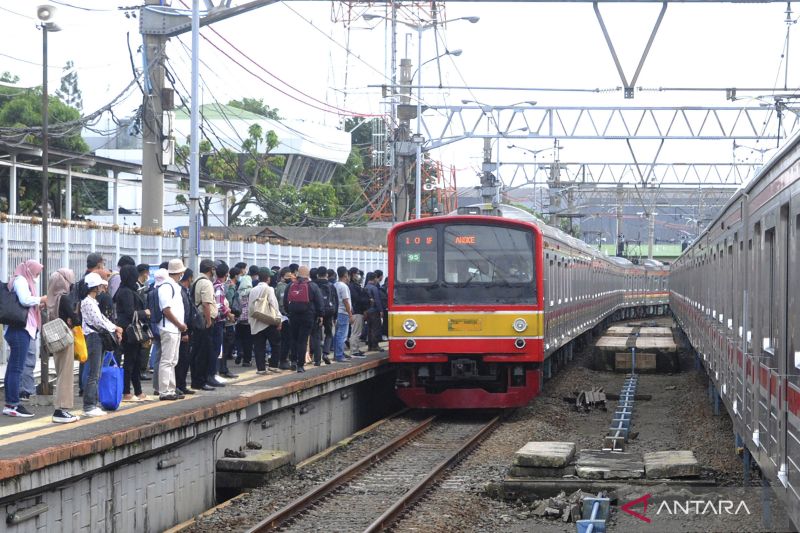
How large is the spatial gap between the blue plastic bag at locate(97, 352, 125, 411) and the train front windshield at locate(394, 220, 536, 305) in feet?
22.3

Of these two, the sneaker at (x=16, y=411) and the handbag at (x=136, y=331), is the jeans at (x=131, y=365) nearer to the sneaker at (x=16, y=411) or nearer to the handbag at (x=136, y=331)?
the handbag at (x=136, y=331)

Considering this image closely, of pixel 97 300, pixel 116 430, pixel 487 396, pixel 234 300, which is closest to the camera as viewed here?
pixel 116 430

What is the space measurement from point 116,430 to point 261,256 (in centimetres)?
1399

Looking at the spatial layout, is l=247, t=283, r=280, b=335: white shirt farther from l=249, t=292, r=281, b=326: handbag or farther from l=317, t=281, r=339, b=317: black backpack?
l=317, t=281, r=339, b=317: black backpack

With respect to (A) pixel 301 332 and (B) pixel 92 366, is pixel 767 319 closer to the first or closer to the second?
(B) pixel 92 366

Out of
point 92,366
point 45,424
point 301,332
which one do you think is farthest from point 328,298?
point 45,424

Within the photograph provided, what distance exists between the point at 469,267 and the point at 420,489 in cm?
622

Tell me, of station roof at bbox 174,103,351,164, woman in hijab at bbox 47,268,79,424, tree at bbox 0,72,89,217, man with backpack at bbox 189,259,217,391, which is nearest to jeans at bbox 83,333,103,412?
woman in hijab at bbox 47,268,79,424

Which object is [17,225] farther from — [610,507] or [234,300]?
[610,507]

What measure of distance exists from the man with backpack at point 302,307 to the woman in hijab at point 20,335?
5.21m

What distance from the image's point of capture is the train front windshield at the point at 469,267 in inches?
679

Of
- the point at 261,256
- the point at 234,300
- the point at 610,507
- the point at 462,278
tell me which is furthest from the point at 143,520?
the point at 261,256

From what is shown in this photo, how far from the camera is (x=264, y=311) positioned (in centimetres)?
1534

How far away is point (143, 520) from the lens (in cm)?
996
